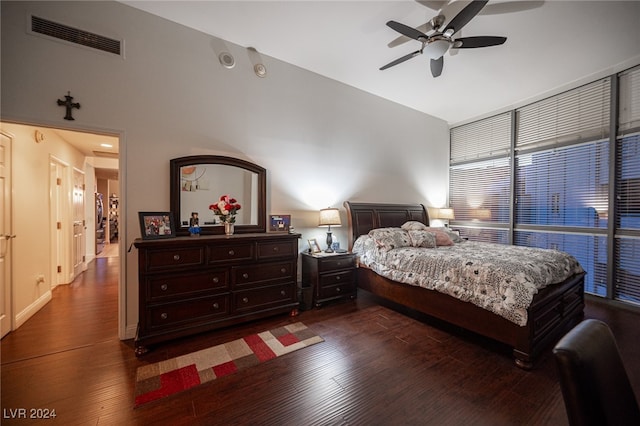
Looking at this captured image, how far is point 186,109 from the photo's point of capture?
2.94m

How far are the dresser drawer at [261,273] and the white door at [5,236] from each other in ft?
7.45

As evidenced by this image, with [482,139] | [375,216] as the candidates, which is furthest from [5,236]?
[482,139]

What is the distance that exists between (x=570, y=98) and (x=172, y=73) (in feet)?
18.9

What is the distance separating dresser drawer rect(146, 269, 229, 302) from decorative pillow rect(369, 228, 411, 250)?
6.74 ft

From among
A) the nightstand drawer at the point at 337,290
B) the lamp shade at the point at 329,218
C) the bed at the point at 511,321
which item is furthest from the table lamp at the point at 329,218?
the bed at the point at 511,321

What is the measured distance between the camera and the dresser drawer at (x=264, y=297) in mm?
2811

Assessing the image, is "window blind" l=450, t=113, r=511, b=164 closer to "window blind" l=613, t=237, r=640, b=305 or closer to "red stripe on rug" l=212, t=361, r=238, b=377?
"window blind" l=613, t=237, r=640, b=305

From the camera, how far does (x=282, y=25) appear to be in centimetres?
292

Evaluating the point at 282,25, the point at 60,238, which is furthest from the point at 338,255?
the point at 60,238

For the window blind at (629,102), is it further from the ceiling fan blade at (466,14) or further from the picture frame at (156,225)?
the picture frame at (156,225)

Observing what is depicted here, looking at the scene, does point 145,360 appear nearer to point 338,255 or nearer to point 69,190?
point 338,255

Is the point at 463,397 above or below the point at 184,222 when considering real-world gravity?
below

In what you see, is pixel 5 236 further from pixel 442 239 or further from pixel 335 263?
pixel 442 239

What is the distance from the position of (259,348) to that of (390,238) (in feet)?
7.17
